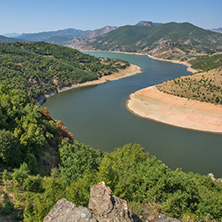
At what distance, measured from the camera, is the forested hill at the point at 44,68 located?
8938 centimetres

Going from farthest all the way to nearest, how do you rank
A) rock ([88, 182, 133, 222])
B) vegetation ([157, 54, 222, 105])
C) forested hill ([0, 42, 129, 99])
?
forested hill ([0, 42, 129, 99]), vegetation ([157, 54, 222, 105]), rock ([88, 182, 133, 222])

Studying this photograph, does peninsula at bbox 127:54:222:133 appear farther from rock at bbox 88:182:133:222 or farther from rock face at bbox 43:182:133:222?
rock face at bbox 43:182:133:222

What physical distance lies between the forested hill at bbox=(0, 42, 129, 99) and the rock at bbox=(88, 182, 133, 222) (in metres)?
80.1

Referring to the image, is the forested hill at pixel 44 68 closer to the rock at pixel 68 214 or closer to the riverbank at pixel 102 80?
the riverbank at pixel 102 80

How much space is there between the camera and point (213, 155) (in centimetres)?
4300

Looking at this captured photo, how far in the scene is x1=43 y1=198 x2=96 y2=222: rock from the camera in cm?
822

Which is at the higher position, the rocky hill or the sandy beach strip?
the rocky hill

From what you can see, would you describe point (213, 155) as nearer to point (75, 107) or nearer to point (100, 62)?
point (75, 107)

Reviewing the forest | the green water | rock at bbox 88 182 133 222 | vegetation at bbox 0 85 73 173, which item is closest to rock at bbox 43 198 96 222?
rock at bbox 88 182 133 222

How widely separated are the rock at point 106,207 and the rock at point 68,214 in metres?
0.50

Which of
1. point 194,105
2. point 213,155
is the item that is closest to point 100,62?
point 194,105

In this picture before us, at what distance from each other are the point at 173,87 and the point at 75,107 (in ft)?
159

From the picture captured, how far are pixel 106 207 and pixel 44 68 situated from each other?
4625 inches

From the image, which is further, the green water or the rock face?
the green water
